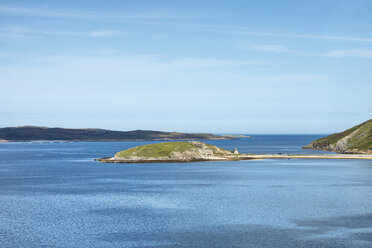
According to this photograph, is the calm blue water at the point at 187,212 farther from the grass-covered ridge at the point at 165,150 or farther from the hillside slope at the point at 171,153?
the grass-covered ridge at the point at 165,150

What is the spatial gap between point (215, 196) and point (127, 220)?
28380 millimetres

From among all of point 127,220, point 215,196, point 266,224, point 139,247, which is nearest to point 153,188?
point 215,196

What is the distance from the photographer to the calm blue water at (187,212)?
5405 centimetres

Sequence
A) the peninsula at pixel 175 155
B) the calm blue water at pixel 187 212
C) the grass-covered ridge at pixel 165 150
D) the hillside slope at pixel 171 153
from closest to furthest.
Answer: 1. the calm blue water at pixel 187 212
2. the peninsula at pixel 175 155
3. the hillside slope at pixel 171 153
4. the grass-covered ridge at pixel 165 150

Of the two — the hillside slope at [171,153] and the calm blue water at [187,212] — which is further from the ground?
the hillside slope at [171,153]

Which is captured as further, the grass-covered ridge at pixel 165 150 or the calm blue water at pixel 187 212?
the grass-covered ridge at pixel 165 150

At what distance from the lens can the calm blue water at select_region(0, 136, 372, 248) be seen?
54.1m

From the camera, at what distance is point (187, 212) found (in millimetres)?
71812

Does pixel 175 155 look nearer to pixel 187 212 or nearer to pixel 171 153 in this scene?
pixel 171 153

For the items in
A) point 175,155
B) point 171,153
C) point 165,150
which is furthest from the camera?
point 165,150

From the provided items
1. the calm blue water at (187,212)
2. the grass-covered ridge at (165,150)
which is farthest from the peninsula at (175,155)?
the calm blue water at (187,212)

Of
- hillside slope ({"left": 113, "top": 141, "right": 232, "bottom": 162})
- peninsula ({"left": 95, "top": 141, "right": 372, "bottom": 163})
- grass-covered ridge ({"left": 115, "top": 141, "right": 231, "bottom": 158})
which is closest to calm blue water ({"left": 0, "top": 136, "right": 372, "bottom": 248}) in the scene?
peninsula ({"left": 95, "top": 141, "right": 372, "bottom": 163})

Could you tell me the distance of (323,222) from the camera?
6238 cm

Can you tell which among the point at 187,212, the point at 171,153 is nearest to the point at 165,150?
the point at 171,153
